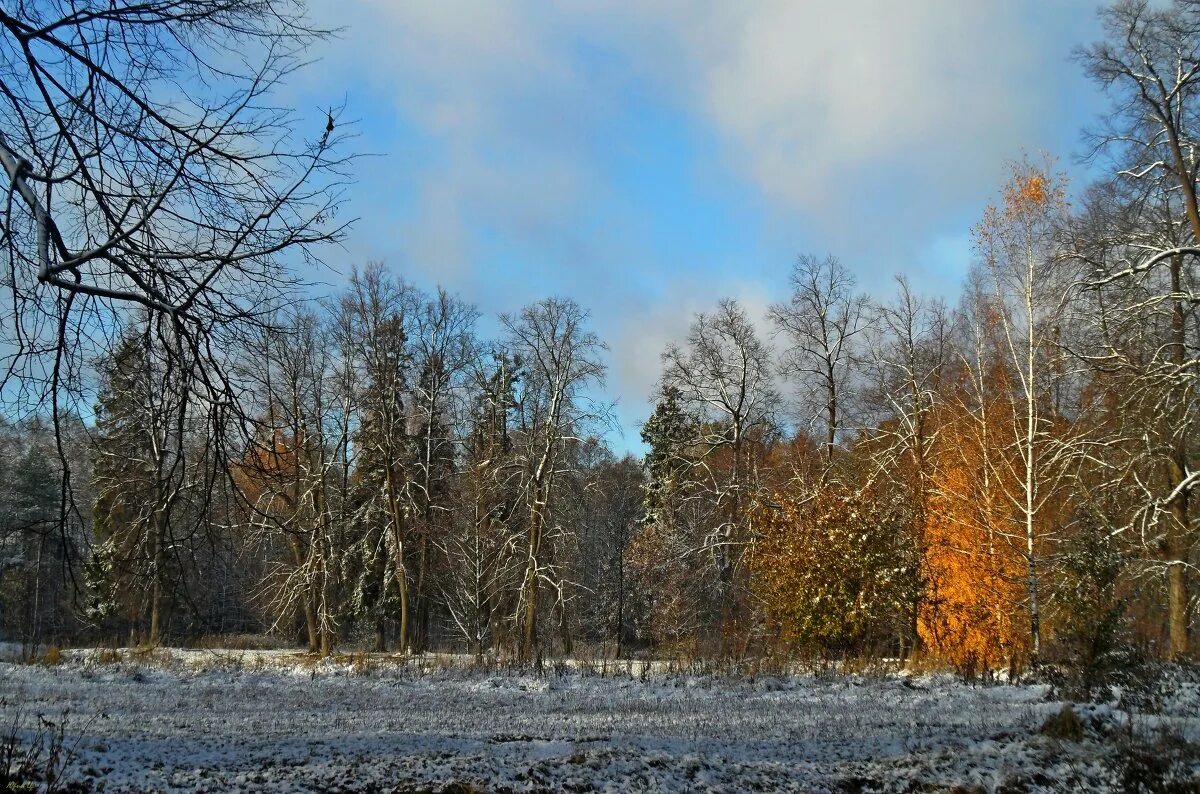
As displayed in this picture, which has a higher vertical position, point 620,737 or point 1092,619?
point 1092,619

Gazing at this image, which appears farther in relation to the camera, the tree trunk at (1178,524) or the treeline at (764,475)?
the tree trunk at (1178,524)

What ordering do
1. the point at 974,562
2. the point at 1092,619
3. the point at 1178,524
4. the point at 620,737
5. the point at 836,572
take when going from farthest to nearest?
the point at 974,562 < the point at 836,572 < the point at 1178,524 < the point at 1092,619 < the point at 620,737

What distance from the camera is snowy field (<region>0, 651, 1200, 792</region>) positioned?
20.1 feet

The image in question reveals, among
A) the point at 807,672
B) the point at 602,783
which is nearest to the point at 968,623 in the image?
the point at 807,672

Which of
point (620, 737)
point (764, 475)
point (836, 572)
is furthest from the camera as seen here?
point (764, 475)

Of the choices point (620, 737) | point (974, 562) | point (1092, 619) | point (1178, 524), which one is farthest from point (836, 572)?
point (620, 737)

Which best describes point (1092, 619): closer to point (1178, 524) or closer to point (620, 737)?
point (1178, 524)

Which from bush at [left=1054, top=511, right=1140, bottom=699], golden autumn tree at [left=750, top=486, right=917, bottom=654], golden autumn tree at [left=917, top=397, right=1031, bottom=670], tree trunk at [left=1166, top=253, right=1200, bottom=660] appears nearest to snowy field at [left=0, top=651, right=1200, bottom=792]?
bush at [left=1054, top=511, right=1140, bottom=699]

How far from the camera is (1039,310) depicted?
18.6 m

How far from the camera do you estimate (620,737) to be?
823cm

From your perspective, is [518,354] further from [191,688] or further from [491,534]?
[191,688]

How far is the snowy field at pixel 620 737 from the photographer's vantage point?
6141mm

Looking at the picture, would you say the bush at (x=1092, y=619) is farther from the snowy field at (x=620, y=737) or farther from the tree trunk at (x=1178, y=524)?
the tree trunk at (x=1178, y=524)

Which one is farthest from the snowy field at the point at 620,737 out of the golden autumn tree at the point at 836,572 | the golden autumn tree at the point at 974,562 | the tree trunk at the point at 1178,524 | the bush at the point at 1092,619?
the tree trunk at the point at 1178,524
